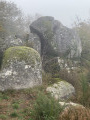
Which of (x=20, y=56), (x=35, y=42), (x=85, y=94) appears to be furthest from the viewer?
(x=35, y=42)

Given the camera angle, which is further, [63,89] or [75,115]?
[63,89]

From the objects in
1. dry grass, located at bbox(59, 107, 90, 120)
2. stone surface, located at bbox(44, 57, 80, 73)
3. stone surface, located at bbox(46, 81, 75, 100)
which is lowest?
stone surface, located at bbox(46, 81, 75, 100)

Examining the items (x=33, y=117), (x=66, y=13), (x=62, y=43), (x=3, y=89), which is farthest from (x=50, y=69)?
(x=66, y=13)

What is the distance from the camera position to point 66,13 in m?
47.6

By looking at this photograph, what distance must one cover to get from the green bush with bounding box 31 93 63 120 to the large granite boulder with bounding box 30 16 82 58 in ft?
23.3

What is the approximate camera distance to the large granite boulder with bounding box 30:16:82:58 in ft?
42.0

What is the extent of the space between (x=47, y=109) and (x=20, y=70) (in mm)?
3671

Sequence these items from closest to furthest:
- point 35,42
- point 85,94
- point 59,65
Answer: point 85,94, point 59,65, point 35,42

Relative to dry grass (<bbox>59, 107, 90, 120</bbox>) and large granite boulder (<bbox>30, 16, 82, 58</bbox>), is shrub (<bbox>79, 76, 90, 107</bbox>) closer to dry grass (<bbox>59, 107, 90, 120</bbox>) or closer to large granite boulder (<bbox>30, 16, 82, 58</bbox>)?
dry grass (<bbox>59, 107, 90, 120</bbox>)

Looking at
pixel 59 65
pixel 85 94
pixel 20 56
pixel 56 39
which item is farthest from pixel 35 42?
pixel 85 94

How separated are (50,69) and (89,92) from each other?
4343mm

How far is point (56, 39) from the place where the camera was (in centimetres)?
1306

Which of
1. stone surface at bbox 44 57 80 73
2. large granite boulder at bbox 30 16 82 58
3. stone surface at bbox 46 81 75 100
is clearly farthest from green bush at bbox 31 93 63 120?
large granite boulder at bbox 30 16 82 58

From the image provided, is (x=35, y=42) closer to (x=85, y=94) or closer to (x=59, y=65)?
(x=59, y=65)
